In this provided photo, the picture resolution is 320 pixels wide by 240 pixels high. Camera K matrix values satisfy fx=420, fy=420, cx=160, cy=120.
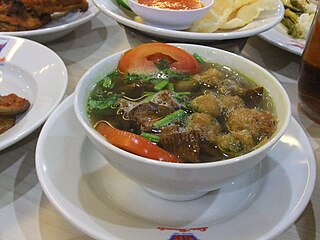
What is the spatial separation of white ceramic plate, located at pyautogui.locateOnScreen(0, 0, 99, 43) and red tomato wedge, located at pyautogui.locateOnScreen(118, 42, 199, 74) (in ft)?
2.23

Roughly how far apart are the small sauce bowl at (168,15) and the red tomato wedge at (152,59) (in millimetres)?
495

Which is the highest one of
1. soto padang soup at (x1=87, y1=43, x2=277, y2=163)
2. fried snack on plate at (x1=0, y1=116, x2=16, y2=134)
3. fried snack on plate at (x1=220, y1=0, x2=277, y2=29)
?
soto padang soup at (x1=87, y1=43, x2=277, y2=163)

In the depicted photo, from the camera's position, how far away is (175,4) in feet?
5.90

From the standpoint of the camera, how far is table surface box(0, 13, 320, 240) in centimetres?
105

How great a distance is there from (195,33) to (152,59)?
405 mm

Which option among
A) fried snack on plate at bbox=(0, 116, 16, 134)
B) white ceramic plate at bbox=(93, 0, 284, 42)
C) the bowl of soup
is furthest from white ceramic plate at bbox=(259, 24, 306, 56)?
fried snack on plate at bbox=(0, 116, 16, 134)

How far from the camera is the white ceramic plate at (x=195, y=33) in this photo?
155 cm

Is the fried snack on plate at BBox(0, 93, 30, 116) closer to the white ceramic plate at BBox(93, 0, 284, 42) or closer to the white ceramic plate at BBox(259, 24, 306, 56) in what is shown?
the white ceramic plate at BBox(93, 0, 284, 42)

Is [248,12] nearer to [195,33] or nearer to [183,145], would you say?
[195,33]

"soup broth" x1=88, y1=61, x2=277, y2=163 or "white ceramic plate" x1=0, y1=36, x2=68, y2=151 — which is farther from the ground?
"soup broth" x1=88, y1=61, x2=277, y2=163

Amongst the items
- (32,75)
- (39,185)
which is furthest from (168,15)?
(39,185)

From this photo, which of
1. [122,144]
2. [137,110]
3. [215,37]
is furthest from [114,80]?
[215,37]

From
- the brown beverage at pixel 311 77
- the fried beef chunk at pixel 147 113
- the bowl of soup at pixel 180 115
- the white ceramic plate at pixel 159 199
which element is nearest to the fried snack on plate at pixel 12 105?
the white ceramic plate at pixel 159 199

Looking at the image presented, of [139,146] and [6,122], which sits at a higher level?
[139,146]
